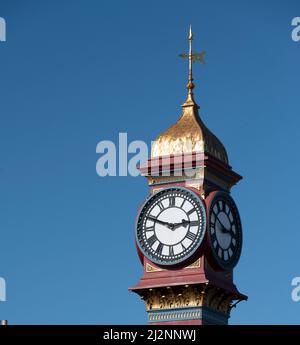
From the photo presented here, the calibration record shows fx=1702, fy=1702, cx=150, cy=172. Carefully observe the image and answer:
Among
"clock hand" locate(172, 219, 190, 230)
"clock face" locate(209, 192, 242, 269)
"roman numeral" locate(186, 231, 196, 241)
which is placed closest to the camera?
"roman numeral" locate(186, 231, 196, 241)

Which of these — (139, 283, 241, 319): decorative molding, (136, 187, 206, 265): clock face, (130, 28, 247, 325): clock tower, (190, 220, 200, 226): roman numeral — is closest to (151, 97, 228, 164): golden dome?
(130, 28, 247, 325): clock tower

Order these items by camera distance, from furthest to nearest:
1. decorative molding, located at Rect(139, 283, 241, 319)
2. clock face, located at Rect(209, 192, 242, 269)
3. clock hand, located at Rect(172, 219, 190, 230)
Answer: clock face, located at Rect(209, 192, 242, 269) < clock hand, located at Rect(172, 219, 190, 230) < decorative molding, located at Rect(139, 283, 241, 319)

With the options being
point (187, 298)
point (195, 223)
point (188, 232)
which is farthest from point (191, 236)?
point (187, 298)

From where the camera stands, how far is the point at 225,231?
74.4 m

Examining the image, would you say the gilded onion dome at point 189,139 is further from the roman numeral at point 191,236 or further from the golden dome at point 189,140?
the roman numeral at point 191,236

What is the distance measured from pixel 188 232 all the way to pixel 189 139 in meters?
4.31

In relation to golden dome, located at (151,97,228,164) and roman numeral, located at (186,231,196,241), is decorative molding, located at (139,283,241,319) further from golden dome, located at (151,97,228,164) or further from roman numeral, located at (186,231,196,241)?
golden dome, located at (151,97,228,164)

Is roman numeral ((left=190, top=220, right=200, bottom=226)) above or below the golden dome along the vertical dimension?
below

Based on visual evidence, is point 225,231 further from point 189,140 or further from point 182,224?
point 189,140

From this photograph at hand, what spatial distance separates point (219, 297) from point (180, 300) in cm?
179

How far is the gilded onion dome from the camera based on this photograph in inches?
2926
